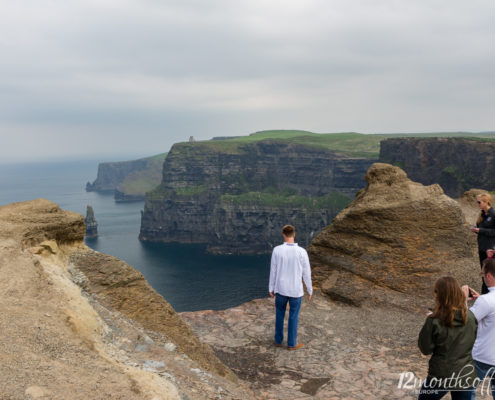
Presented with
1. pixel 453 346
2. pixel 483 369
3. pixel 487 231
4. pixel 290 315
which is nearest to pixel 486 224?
pixel 487 231

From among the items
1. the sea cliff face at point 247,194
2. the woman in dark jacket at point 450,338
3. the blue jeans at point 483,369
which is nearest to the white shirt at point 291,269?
the blue jeans at point 483,369

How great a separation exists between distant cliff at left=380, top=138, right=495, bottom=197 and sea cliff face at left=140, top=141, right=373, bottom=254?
1138 inches

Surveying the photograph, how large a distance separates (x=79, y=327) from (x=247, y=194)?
170324 millimetres

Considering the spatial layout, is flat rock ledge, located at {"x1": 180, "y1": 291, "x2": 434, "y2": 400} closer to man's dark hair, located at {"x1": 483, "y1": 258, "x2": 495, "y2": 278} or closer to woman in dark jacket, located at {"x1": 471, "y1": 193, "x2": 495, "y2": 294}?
woman in dark jacket, located at {"x1": 471, "y1": 193, "x2": 495, "y2": 294}

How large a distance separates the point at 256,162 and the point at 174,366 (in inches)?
7498

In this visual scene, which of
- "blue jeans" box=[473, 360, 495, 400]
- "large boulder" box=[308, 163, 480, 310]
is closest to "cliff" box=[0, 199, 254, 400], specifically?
"blue jeans" box=[473, 360, 495, 400]

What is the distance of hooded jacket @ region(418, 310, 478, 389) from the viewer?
461 cm

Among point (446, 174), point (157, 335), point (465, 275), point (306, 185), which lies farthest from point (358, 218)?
point (306, 185)

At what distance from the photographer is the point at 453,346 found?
15.2 ft

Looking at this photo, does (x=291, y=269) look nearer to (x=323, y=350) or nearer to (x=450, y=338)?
(x=323, y=350)

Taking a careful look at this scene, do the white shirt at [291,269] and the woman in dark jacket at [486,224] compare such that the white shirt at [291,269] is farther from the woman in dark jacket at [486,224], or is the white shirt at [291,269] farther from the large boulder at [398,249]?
the woman in dark jacket at [486,224]

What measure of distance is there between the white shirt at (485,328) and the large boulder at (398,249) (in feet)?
22.7

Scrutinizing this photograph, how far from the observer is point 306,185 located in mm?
180625

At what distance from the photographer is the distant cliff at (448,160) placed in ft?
347
